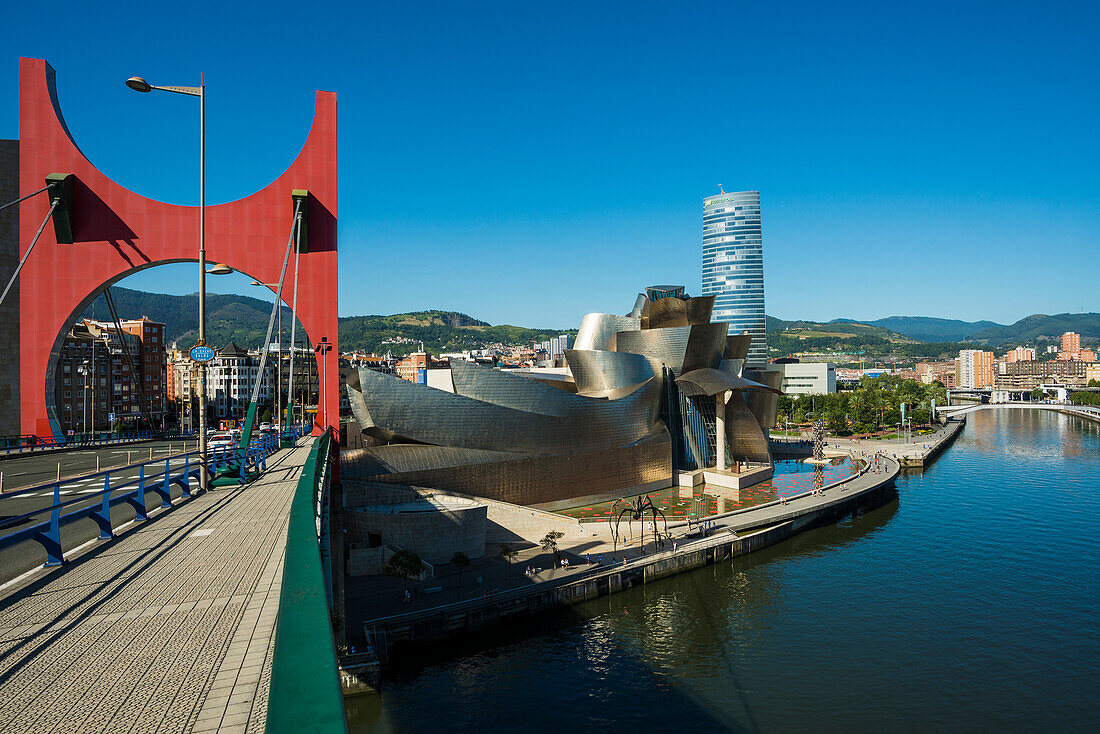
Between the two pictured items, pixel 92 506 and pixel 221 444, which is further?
pixel 221 444

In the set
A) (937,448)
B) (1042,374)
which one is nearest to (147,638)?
(937,448)

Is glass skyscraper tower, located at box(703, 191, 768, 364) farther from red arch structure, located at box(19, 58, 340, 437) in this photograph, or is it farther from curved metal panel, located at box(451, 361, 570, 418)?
red arch structure, located at box(19, 58, 340, 437)

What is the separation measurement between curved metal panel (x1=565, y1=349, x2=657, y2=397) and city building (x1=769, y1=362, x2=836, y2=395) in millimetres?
75071

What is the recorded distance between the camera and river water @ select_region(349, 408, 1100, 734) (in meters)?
15.1

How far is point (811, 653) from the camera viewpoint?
59.1 feet

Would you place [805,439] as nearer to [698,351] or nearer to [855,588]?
[698,351]

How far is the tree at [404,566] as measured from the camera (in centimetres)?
2197

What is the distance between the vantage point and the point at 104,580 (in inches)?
237

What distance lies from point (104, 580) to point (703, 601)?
66.0 feet

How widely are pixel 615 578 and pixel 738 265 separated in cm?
8620

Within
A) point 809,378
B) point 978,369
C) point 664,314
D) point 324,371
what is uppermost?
point 664,314

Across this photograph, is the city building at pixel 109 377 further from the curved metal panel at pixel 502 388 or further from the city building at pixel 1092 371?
the city building at pixel 1092 371

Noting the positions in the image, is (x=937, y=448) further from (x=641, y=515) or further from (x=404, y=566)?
(x=404, y=566)

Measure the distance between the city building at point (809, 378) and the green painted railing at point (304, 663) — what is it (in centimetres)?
10706
